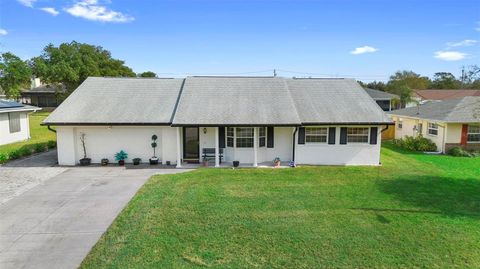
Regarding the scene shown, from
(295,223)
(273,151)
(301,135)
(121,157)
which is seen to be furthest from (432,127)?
(121,157)

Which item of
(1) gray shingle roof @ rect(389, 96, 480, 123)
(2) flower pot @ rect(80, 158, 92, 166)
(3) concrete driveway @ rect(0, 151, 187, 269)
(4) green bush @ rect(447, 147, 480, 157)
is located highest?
(1) gray shingle roof @ rect(389, 96, 480, 123)

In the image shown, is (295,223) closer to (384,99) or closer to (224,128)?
(224,128)

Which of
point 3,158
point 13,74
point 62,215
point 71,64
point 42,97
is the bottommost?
point 62,215

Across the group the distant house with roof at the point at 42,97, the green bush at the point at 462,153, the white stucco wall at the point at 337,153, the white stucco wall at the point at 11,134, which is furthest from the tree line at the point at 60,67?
the green bush at the point at 462,153

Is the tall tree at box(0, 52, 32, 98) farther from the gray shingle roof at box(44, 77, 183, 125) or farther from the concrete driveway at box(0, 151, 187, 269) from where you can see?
the concrete driveway at box(0, 151, 187, 269)

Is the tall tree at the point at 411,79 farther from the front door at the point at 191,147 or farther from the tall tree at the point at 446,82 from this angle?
the front door at the point at 191,147

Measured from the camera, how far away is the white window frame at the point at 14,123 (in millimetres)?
21556

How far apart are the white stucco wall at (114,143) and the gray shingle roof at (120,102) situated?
543 mm

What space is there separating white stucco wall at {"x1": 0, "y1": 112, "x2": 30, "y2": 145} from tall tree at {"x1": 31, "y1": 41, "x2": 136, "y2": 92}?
23.8 metres

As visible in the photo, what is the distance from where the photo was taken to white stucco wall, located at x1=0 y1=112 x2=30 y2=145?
68.3 ft

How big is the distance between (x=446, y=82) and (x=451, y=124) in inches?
2619

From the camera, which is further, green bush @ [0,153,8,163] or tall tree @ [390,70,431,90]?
tall tree @ [390,70,431,90]

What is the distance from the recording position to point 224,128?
14.8m

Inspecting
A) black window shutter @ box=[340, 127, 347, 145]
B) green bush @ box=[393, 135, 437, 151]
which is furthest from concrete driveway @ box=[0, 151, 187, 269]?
green bush @ box=[393, 135, 437, 151]
